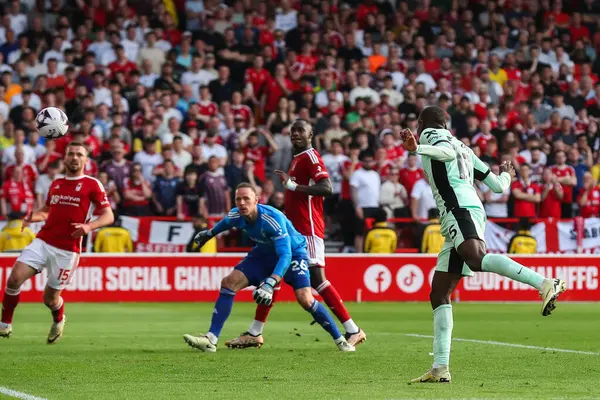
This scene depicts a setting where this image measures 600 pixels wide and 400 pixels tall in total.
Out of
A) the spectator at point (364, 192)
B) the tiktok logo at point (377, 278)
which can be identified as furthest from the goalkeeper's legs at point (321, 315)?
the spectator at point (364, 192)

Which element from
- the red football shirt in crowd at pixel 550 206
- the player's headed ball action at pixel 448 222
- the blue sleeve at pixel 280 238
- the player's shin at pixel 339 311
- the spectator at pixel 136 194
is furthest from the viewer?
the red football shirt in crowd at pixel 550 206

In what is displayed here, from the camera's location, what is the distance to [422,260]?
72.3 ft

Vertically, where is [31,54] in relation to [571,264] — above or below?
above

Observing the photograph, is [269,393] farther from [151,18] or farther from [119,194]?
[151,18]

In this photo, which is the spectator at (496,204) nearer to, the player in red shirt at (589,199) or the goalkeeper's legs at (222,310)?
the player in red shirt at (589,199)

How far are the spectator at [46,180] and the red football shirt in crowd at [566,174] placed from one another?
10.3 m

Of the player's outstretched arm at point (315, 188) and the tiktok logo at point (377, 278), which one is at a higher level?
the player's outstretched arm at point (315, 188)

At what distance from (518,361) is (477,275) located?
1160 centimetres

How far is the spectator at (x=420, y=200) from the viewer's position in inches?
927

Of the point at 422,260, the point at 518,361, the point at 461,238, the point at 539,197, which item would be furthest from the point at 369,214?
the point at 461,238

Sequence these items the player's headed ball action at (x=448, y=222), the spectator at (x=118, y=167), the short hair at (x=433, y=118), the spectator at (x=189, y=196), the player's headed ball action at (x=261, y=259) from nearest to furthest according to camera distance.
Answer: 1. the player's headed ball action at (x=448, y=222)
2. the short hair at (x=433, y=118)
3. the player's headed ball action at (x=261, y=259)
4. the spectator at (x=118, y=167)
5. the spectator at (x=189, y=196)

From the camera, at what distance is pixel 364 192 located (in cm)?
2317

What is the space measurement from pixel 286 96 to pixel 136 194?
15.6ft

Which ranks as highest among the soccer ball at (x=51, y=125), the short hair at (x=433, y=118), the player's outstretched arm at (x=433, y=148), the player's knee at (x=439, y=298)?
the soccer ball at (x=51, y=125)
